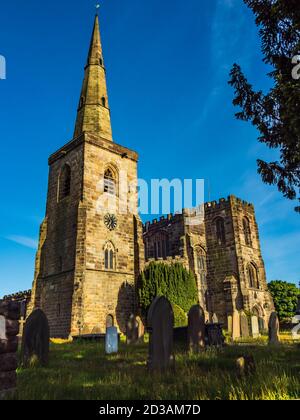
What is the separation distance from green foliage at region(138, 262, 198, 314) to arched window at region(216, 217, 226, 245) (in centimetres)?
891

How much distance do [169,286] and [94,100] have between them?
680 inches

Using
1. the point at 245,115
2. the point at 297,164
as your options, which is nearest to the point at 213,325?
the point at 297,164

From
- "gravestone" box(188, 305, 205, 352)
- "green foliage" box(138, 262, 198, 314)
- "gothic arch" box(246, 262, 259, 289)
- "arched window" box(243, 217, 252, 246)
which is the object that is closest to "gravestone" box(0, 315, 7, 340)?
"gravestone" box(188, 305, 205, 352)

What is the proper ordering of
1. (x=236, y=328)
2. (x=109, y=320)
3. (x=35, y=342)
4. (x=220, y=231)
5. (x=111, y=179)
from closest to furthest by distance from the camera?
(x=35, y=342) → (x=236, y=328) → (x=109, y=320) → (x=111, y=179) → (x=220, y=231)

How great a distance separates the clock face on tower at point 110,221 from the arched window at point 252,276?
15.6 metres

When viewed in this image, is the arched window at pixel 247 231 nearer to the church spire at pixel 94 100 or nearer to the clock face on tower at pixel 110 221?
the clock face on tower at pixel 110 221

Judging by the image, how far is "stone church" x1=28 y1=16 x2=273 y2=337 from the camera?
21.8 meters

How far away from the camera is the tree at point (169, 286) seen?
76.4 ft

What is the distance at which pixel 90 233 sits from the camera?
22.8 meters

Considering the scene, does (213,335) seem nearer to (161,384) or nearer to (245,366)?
(245,366)

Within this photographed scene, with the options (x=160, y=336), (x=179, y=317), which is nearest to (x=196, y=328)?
(x=160, y=336)

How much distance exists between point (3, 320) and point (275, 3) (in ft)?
30.1
